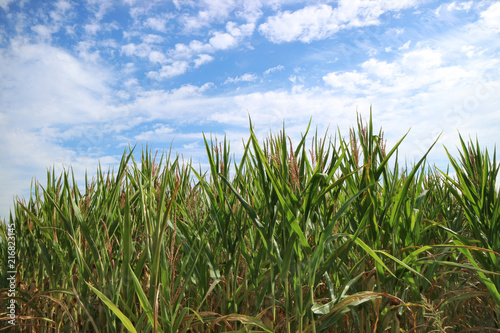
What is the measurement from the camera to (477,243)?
178 centimetres

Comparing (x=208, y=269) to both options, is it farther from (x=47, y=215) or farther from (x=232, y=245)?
(x=47, y=215)

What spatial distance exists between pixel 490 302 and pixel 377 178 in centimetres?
115

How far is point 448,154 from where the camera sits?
217 centimetres

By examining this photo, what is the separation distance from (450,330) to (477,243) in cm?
53

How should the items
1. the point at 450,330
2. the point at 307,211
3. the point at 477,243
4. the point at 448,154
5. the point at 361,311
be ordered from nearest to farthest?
the point at 307,211, the point at 361,311, the point at 477,243, the point at 450,330, the point at 448,154

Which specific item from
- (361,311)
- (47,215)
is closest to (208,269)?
(361,311)

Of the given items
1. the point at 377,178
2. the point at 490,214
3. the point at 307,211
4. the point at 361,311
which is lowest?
the point at 361,311

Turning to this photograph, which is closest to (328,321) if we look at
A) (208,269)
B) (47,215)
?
(208,269)

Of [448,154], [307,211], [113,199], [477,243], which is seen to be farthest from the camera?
[448,154]

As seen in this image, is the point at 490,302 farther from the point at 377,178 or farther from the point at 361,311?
the point at 377,178

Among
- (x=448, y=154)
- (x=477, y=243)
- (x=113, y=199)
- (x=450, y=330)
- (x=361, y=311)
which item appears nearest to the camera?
(x=361, y=311)

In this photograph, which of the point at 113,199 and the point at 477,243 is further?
the point at 477,243

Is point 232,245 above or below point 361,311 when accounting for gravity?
above

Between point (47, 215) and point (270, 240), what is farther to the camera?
point (47, 215)
